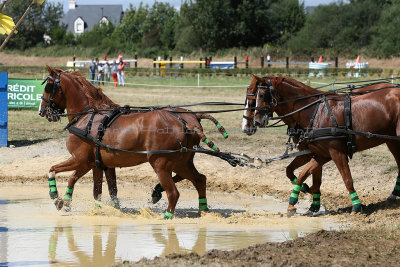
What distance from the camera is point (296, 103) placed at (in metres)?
10.6

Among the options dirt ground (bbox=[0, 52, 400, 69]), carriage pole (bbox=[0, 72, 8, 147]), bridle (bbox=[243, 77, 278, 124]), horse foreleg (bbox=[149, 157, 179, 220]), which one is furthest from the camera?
dirt ground (bbox=[0, 52, 400, 69])

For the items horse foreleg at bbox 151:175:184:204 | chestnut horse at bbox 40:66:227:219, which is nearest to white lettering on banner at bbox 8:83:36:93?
chestnut horse at bbox 40:66:227:219

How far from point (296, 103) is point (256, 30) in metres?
58.9

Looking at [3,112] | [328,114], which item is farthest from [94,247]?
[3,112]

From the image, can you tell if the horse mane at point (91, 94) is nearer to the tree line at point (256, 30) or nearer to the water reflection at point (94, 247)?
the water reflection at point (94, 247)

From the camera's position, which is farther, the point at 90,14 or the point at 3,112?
the point at 90,14

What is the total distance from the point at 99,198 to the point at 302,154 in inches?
141

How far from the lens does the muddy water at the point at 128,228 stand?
8.35m

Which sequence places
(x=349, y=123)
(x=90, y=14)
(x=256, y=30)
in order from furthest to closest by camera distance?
(x=90, y=14) → (x=256, y=30) → (x=349, y=123)

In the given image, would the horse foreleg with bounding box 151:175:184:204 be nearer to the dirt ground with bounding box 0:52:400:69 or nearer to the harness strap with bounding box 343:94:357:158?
the harness strap with bounding box 343:94:357:158

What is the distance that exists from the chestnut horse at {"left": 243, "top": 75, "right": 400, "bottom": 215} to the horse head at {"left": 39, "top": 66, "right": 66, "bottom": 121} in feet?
10.5

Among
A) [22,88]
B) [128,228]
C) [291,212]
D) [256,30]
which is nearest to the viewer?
[128,228]

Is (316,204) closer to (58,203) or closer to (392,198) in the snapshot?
(392,198)

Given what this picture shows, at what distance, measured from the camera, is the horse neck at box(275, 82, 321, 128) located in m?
10.5
